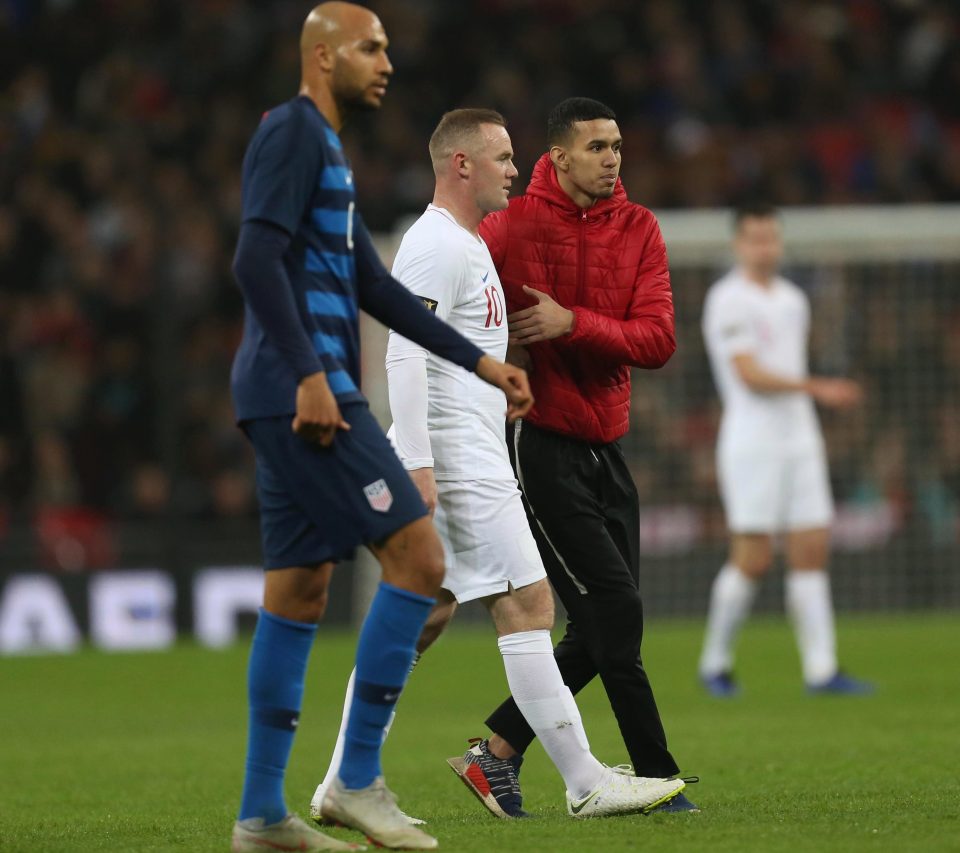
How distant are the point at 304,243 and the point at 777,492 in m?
6.04

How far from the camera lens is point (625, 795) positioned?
5227 mm

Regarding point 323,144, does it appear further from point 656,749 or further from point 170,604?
point 170,604

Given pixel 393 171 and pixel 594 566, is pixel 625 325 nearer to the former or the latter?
pixel 594 566

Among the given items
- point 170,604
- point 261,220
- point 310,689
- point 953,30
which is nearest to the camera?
point 261,220

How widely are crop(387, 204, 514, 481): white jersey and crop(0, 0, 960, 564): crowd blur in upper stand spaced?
8.32m

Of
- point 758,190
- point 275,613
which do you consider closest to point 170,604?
point 758,190

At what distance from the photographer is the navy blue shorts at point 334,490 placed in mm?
4438

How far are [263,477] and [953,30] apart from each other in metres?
14.8

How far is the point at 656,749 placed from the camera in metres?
5.39

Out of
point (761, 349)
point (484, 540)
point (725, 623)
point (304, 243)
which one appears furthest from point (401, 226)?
point (304, 243)

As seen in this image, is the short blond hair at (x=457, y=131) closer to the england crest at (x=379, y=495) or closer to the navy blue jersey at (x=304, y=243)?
the navy blue jersey at (x=304, y=243)

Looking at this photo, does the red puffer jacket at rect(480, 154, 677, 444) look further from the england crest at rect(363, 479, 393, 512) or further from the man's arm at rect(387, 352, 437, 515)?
the england crest at rect(363, 479, 393, 512)

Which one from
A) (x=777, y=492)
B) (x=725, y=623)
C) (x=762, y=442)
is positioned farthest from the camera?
(x=762, y=442)

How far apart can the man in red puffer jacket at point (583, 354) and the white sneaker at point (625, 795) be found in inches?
12.5
